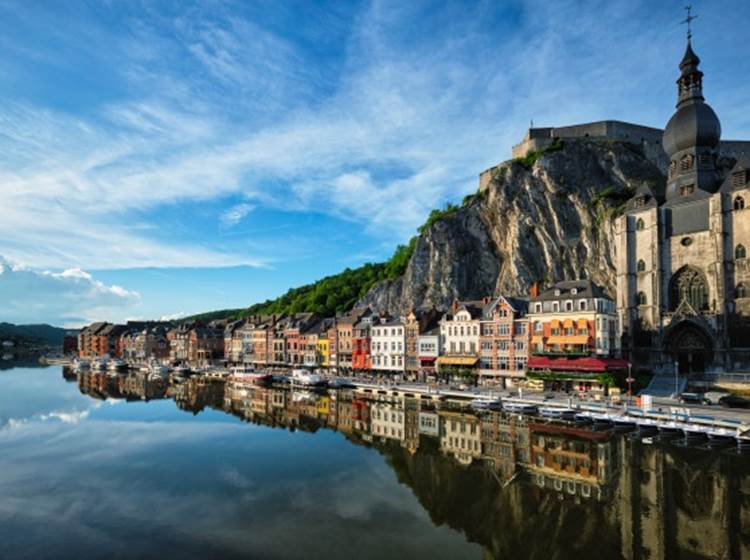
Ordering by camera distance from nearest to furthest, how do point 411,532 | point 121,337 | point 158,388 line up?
point 411,532 → point 158,388 → point 121,337

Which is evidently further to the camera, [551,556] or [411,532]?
[411,532]

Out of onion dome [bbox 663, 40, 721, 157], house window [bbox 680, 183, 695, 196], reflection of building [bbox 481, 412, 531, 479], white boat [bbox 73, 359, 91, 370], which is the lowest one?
white boat [bbox 73, 359, 91, 370]

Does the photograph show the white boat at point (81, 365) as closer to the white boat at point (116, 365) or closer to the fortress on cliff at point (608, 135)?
the white boat at point (116, 365)

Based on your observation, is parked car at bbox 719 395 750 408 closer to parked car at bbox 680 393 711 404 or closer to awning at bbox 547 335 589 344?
parked car at bbox 680 393 711 404

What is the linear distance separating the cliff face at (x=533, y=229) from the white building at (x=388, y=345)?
53.3ft

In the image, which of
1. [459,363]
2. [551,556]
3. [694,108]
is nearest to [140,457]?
[551,556]

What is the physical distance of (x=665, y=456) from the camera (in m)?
31.0

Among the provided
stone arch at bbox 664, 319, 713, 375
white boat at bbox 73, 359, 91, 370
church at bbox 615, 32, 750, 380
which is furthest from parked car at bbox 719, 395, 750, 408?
white boat at bbox 73, 359, 91, 370

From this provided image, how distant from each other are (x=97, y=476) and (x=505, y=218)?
243 feet

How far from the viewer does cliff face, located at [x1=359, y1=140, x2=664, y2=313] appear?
79.6 meters

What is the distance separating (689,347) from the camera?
5381 centimetres

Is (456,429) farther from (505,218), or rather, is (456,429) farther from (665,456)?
(505,218)

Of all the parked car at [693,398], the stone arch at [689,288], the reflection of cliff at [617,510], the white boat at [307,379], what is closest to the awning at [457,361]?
the white boat at [307,379]

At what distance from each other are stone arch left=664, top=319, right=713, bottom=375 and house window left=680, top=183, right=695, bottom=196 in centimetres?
1480
